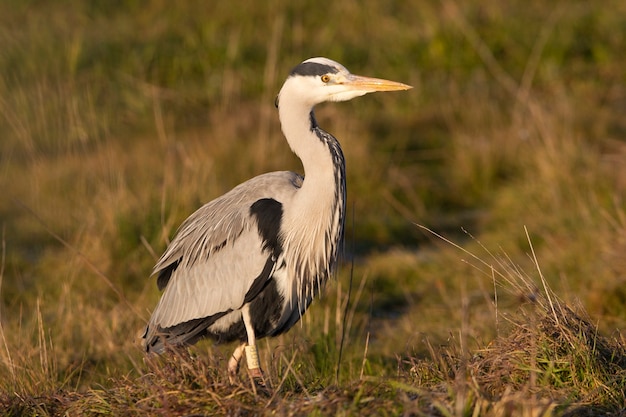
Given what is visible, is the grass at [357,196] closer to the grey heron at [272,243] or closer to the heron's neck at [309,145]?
the grey heron at [272,243]

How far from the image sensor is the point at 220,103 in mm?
10438

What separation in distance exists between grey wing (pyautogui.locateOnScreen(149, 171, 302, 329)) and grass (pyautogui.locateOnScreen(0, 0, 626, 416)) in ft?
0.86

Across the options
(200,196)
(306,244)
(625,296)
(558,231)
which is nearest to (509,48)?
(558,231)

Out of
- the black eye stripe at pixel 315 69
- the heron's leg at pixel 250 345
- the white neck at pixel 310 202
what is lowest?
the heron's leg at pixel 250 345

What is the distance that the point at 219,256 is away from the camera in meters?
4.99

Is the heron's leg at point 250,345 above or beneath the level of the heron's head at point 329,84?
beneath

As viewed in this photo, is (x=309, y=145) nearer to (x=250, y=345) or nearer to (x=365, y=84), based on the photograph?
(x=365, y=84)

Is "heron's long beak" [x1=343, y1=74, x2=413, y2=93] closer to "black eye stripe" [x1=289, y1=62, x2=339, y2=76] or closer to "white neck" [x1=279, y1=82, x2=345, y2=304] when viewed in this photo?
"black eye stripe" [x1=289, y1=62, x2=339, y2=76]

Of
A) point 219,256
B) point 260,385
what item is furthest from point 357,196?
point 260,385

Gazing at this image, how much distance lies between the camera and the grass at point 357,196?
3885mm

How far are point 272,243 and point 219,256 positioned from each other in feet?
1.04

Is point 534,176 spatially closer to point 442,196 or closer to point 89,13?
point 442,196

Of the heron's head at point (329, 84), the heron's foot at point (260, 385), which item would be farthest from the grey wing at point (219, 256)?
the heron's foot at point (260, 385)

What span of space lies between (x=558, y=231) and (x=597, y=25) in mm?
5028
